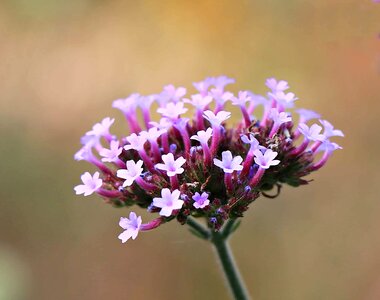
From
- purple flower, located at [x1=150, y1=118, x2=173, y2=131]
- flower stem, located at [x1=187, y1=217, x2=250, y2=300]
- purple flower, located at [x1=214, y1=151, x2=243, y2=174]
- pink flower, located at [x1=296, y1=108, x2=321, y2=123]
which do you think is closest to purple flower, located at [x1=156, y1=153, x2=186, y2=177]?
purple flower, located at [x1=214, y1=151, x2=243, y2=174]

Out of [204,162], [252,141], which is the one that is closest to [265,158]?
[252,141]

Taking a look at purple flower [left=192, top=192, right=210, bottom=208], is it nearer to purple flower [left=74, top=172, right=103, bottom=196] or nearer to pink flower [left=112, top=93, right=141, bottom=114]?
purple flower [left=74, top=172, right=103, bottom=196]

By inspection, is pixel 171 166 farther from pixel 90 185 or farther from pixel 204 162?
pixel 90 185

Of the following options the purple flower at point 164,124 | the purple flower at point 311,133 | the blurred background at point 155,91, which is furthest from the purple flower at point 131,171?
the blurred background at point 155,91

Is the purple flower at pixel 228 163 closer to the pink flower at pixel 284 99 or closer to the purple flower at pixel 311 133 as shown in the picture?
the purple flower at pixel 311 133

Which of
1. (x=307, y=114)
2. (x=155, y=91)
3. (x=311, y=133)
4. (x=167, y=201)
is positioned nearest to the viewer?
(x=167, y=201)

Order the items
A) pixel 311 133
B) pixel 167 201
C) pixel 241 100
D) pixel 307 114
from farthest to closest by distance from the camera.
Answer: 1. pixel 307 114
2. pixel 241 100
3. pixel 311 133
4. pixel 167 201

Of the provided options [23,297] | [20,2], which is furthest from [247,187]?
[20,2]
